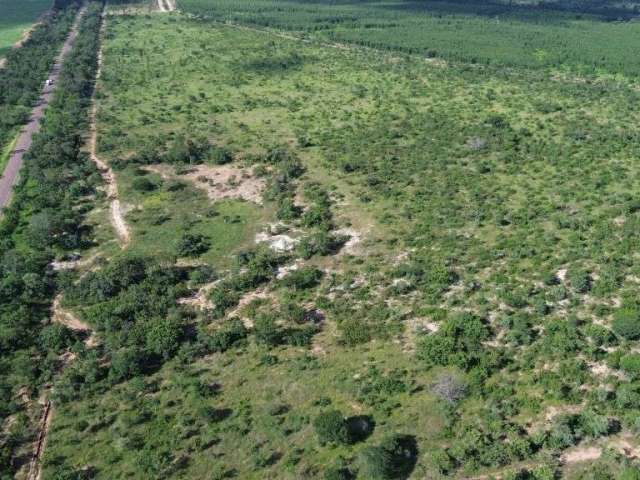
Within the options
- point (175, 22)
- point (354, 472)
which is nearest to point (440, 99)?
point (354, 472)

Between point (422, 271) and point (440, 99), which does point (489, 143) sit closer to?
point (440, 99)

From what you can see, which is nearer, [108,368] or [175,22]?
[108,368]

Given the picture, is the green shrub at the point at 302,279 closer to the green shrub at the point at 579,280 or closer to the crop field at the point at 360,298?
the crop field at the point at 360,298

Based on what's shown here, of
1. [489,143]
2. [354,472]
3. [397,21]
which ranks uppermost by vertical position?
[397,21]

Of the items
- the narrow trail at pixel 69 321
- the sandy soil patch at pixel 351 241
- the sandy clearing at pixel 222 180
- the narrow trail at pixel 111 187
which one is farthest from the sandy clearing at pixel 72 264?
the sandy soil patch at pixel 351 241

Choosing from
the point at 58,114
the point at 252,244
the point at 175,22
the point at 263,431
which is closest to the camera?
the point at 263,431

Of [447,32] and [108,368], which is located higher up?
[447,32]

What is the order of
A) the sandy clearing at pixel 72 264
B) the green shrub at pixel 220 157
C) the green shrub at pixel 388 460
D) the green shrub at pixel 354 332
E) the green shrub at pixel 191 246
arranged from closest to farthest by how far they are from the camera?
the green shrub at pixel 388 460 → the green shrub at pixel 354 332 → the sandy clearing at pixel 72 264 → the green shrub at pixel 191 246 → the green shrub at pixel 220 157

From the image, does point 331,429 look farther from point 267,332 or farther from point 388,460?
point 267,332
